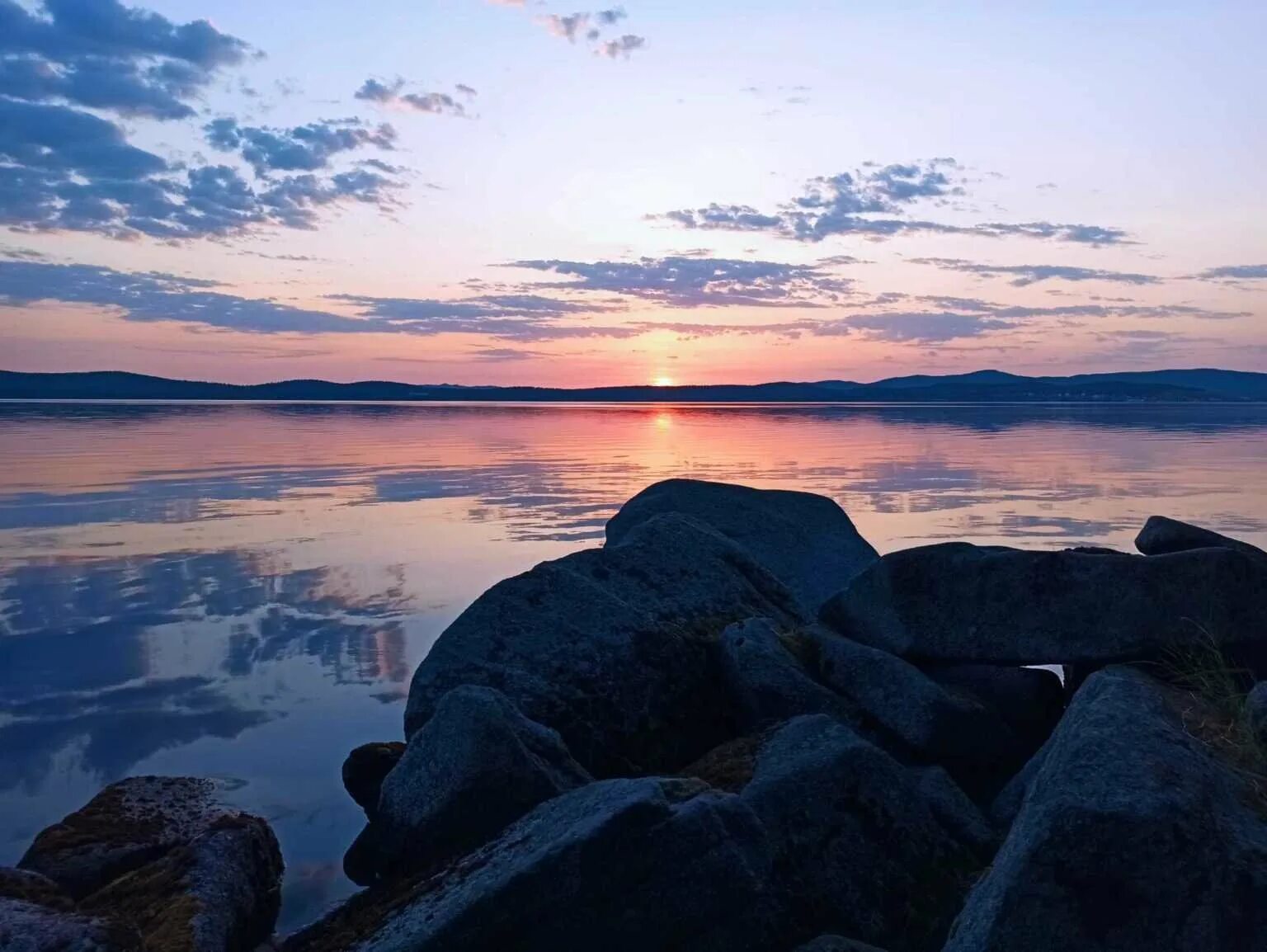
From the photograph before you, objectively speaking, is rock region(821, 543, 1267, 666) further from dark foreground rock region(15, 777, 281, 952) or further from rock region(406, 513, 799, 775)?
dark foreground rock region(15, 777, 281, 952)

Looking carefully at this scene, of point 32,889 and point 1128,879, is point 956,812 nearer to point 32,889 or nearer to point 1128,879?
point 1128,879

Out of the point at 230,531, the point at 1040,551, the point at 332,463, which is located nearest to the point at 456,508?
the point at 230,531

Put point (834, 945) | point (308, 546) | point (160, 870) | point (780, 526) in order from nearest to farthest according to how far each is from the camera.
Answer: point (834, 945) < point (160, 870) < point (780, 526) < point (308, 546)

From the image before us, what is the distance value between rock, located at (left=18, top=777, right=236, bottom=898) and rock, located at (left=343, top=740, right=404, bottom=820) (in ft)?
2.54

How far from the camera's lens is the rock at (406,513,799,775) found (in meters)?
6.40

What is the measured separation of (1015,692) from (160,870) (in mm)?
5116

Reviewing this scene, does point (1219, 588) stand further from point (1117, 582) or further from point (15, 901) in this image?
point (15, 901)

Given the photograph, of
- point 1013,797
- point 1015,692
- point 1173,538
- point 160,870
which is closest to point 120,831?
point 160,870

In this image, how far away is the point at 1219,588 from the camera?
6.09 meters

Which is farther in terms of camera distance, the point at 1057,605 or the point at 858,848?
the point at 1057,605

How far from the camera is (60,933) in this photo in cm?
423

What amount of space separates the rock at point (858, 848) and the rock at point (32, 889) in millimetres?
3138

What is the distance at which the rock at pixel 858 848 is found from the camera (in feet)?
14.9

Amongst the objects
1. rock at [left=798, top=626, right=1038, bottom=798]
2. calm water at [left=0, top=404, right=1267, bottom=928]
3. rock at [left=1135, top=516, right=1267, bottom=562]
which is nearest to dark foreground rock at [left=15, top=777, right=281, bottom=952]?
calm water at [left=0, top=404, right=1267, bottom=928]
